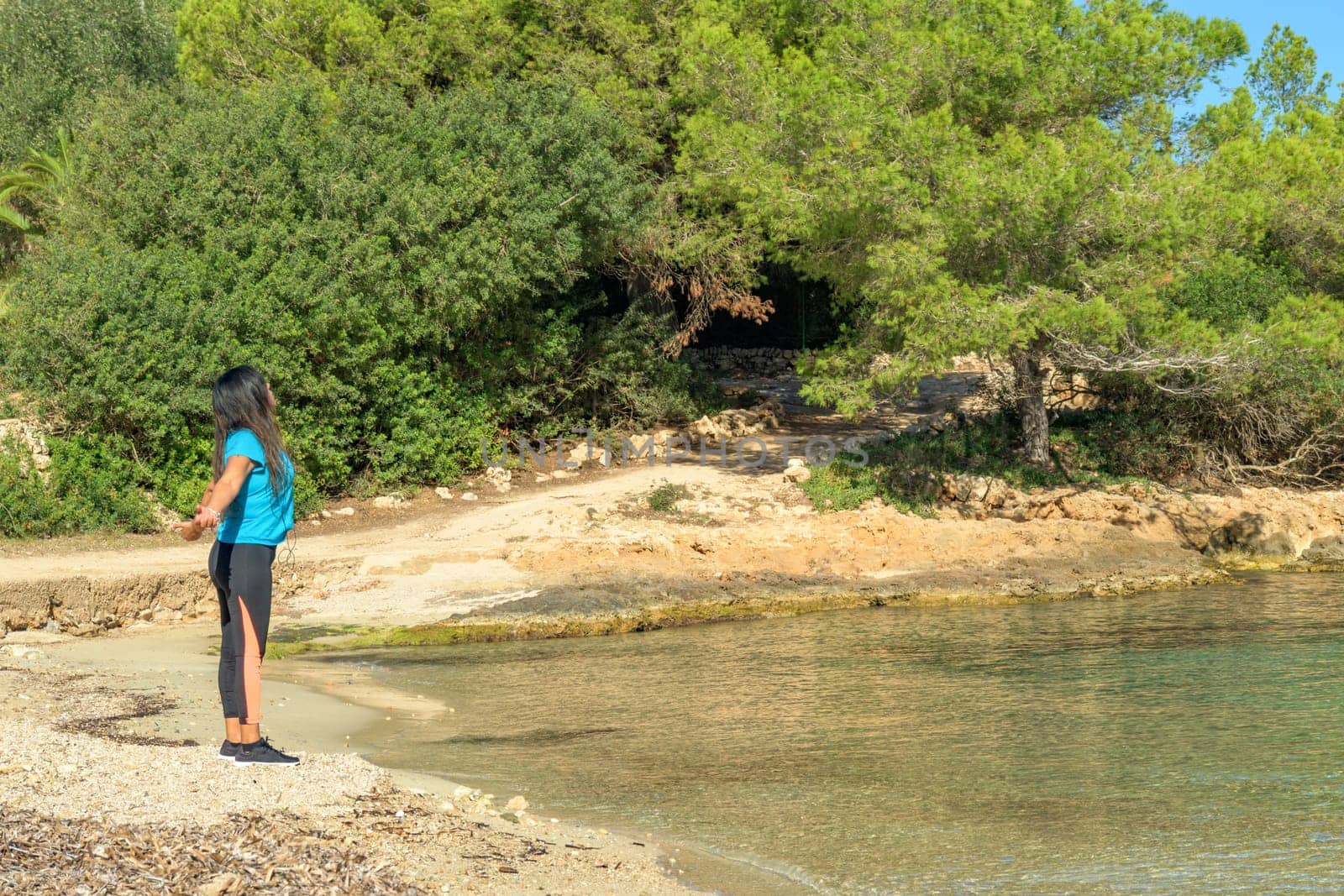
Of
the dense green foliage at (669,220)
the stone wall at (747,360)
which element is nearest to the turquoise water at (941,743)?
the dense green foliage at (669,220)

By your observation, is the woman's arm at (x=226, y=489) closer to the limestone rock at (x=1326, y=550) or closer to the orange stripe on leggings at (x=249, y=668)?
the orange stripe on leggings at (x=249, y=668)

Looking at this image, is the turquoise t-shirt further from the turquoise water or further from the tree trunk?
the tree trunk

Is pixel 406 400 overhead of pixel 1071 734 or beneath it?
overhead

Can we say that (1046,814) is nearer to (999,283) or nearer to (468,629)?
(468,629)

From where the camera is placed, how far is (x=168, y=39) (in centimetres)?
2702

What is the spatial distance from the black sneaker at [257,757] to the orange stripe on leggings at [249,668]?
0.11 metres

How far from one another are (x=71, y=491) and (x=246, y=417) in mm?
9950

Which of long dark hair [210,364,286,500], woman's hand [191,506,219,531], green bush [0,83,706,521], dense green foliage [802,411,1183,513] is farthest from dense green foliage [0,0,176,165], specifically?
woman's hand [191,506,219,531]

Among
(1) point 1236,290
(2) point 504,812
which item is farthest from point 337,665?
(1) point 1236,290

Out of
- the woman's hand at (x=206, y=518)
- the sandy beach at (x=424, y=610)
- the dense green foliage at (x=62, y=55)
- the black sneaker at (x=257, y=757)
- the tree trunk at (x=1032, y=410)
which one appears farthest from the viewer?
the dense green foliage at (x=62, y=55)

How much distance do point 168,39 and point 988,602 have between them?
848 inches

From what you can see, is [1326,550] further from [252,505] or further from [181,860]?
[181,860]

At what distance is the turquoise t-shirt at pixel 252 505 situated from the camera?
18.7ft

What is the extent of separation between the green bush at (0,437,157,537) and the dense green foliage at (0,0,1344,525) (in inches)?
11.8
